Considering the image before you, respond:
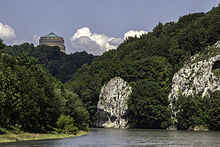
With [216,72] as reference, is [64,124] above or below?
below

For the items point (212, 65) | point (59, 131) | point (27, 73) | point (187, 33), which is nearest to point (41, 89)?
point (27, 73)

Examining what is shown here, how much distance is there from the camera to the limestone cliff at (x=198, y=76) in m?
172

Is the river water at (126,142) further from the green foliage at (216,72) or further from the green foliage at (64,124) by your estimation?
the green foliage at (216,72)

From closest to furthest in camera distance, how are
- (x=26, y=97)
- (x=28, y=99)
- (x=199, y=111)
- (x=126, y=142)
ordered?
(x=126, y=142) < (x=26, y=97) < (x=28, y=99) < (x=199, y=111)

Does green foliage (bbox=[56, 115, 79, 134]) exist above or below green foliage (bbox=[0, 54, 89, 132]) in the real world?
below

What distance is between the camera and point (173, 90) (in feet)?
611

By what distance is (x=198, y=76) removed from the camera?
6959 inches

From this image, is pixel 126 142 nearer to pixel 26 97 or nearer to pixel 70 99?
pixel 26 97

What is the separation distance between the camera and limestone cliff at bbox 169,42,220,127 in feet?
563

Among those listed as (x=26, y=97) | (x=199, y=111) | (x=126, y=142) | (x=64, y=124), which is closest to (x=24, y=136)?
(x=26, y=97)

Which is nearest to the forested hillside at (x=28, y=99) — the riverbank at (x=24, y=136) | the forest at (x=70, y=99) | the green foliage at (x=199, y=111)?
the forest at (x=70, y=99)

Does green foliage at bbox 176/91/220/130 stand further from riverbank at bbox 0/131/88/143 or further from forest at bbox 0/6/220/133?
riverbank at bbox 0/131/88/143

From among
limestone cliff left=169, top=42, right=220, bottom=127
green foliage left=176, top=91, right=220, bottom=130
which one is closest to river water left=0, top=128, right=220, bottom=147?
green foliage left=176, top=91, right=220, bottom=130

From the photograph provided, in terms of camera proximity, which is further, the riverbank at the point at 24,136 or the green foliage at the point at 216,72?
the green foliage at the point at 216,72
